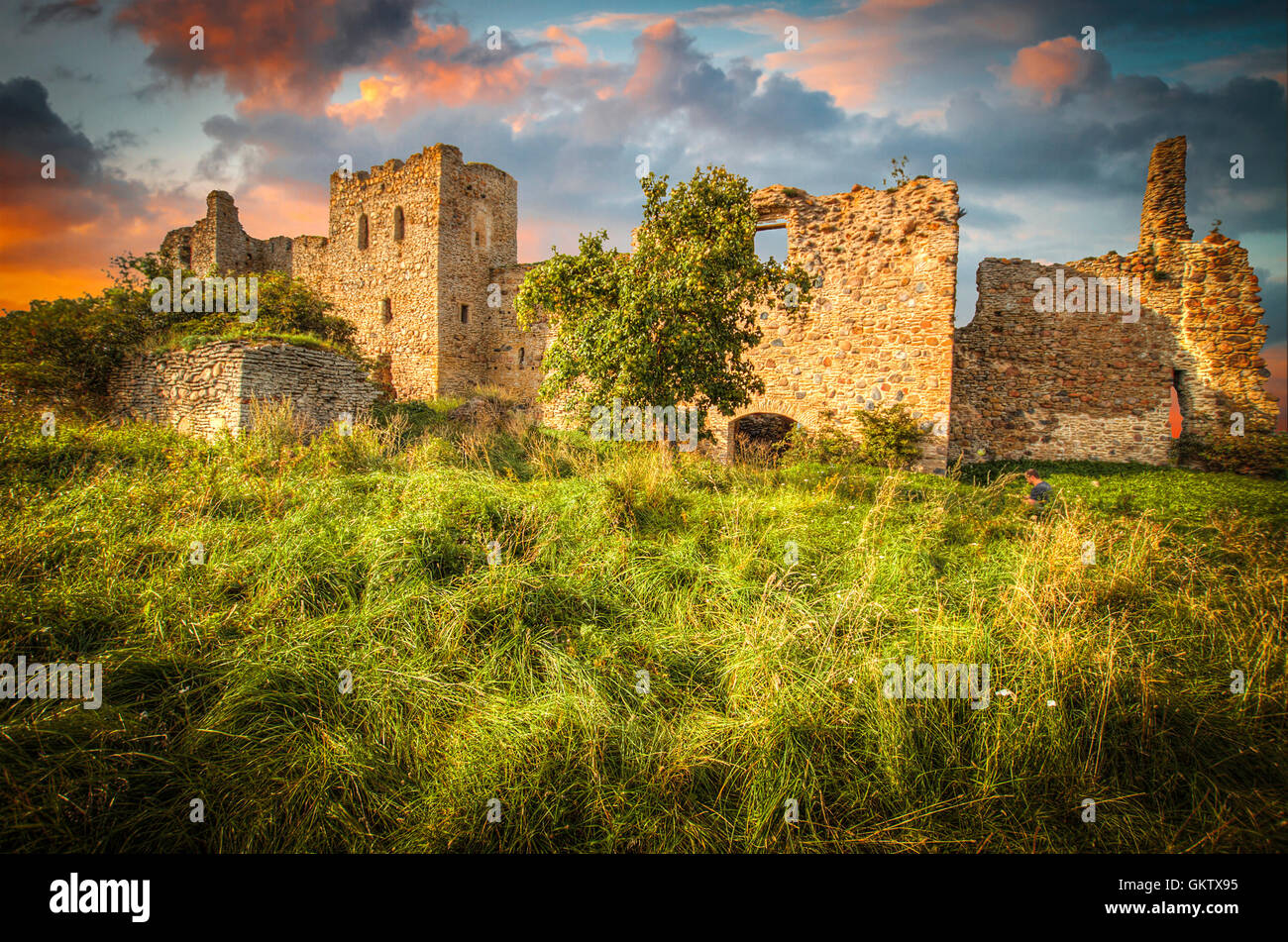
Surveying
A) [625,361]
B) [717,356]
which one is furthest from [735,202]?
[625,361]

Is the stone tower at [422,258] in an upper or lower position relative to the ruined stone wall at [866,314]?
upper

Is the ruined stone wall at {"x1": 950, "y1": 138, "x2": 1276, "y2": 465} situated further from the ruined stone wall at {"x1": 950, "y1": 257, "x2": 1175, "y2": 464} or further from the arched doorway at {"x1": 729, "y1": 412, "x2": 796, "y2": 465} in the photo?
the arched doorway at {"x1": 729, "y1": 412, "x2": 796, "y2": 465}

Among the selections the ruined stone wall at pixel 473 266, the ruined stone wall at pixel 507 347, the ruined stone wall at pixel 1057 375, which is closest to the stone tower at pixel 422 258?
the ruined stone wall at pixel 473 266

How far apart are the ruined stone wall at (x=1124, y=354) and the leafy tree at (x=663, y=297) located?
7.70m

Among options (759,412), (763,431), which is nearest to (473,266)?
(763,431)

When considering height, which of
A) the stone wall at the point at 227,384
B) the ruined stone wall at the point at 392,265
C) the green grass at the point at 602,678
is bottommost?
the green grass at the point at 602,678

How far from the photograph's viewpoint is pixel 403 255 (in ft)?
58.7

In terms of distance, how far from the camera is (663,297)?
7410 millimetres

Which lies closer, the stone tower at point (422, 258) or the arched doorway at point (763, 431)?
the arched doorway at point (763, 431)

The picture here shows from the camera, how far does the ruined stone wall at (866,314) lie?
10.2 m

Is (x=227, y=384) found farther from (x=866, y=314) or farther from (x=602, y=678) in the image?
(x=866, y=314)

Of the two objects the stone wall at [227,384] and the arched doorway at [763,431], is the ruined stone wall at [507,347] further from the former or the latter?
the stone wall at [227,384]

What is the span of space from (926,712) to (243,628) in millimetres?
4588
